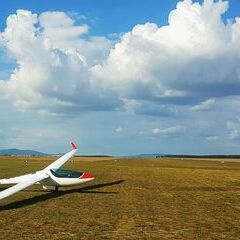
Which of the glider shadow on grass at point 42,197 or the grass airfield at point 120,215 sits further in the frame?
the glider shadow on grass at point 42,197

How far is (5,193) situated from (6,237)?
734cm

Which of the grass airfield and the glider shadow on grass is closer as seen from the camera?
the grass airfield

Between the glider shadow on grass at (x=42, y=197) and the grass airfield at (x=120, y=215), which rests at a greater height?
the glider shadow on grass at (x=42, y=197)

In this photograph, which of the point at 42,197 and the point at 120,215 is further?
the point at 42,197

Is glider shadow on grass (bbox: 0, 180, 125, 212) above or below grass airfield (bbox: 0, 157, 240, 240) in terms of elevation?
above

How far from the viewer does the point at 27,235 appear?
56.6ft

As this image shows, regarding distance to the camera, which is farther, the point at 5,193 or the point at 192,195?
the point at 192,195

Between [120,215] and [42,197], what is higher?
[42,197]

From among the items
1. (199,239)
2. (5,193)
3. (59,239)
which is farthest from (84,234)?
(5,193)

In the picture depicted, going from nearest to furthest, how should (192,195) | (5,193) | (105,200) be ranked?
(5,193)
(105,200)
(192,195)

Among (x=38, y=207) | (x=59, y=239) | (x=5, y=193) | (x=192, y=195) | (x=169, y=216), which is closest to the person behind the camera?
(x=59, y=239)

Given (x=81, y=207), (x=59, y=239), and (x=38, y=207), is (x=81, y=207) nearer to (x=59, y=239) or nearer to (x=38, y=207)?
(x=38, y=207)

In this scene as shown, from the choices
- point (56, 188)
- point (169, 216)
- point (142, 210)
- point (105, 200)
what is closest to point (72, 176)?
point (56, 188)

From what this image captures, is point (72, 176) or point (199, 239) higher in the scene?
point (72, 176)
